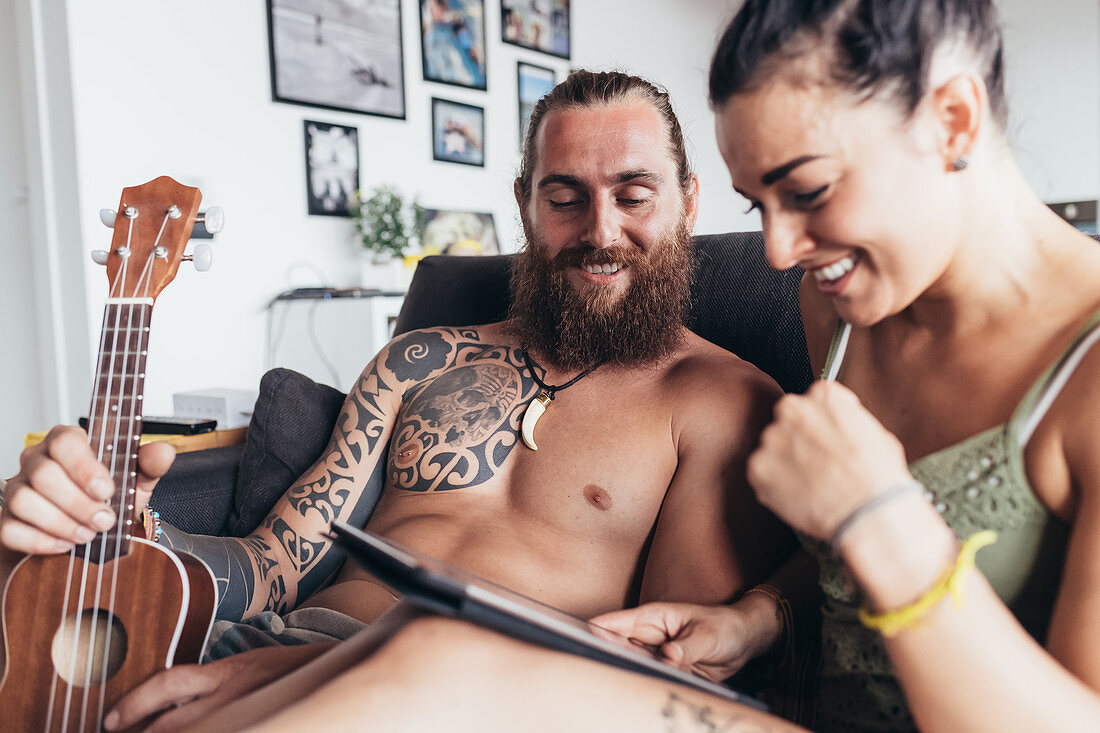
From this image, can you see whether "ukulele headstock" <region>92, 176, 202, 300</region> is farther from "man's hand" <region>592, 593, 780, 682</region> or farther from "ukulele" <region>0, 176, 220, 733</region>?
"man's hand" <region>592, 593, 780, 682</region>

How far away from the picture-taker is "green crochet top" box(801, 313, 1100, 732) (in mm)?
774

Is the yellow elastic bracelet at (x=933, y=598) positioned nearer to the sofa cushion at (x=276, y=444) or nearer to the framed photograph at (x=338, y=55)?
the sofa cushion at (x=276, y=444)

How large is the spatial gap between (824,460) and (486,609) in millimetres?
309

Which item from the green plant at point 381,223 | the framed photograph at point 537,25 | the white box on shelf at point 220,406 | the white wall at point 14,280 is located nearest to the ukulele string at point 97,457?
the white box on shelf at point 220,406

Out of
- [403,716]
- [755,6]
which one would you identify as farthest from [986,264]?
[403,716]

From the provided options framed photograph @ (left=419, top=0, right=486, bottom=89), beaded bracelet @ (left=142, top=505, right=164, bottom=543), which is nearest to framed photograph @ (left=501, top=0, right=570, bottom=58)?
framed photograph @ (left=419, top=0, right=486, bottom=89)

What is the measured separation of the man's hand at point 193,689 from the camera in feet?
3.21

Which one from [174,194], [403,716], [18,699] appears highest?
[174,194]

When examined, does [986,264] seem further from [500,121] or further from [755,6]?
[500,121]

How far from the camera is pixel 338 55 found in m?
3.93

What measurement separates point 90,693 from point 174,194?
70cm

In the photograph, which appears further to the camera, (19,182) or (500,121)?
(500,121)

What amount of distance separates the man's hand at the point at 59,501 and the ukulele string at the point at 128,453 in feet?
0.11

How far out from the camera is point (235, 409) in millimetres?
2338
